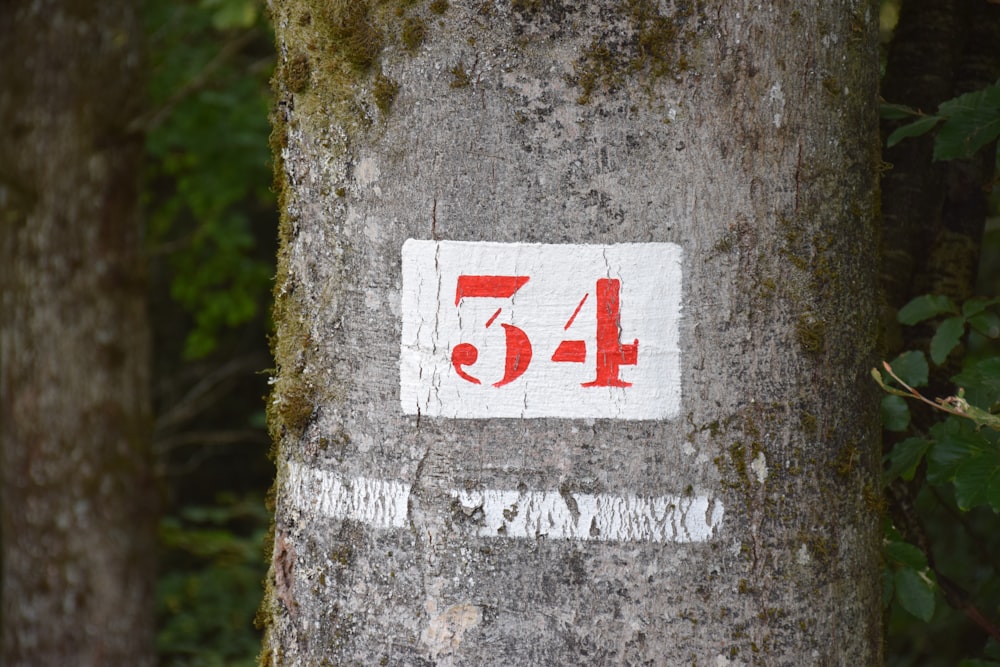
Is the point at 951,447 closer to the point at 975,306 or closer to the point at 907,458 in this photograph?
the point at 907,458

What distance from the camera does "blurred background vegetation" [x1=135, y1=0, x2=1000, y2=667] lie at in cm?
158

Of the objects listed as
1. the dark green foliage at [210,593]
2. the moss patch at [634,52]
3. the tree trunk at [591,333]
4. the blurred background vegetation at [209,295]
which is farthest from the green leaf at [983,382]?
the dark green foliage at [210,593]

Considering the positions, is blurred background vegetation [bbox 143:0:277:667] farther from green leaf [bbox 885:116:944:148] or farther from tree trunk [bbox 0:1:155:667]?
green leaf [bbox 885:116:944:148]

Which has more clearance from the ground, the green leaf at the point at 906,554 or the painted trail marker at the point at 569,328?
the painted trail marker at the point at 569,328

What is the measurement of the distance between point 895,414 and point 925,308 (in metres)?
0.22

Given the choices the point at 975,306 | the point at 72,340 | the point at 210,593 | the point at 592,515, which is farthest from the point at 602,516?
the point at 210,593

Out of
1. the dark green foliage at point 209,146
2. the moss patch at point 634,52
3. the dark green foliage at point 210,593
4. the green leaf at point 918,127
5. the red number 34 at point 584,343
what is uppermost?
the dark green foliage at point 209,146

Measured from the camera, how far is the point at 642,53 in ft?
3.43

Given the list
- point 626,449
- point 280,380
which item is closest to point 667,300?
point 626,449

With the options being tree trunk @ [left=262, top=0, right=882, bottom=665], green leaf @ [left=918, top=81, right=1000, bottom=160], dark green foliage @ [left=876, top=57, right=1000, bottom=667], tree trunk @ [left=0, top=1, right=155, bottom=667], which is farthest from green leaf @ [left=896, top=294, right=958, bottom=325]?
tree trunk @ [left=0, top=1, right=155, bottom=667]

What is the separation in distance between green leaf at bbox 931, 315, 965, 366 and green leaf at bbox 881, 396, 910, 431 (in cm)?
13

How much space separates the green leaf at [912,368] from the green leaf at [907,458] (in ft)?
0.32

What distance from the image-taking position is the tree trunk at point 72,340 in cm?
461

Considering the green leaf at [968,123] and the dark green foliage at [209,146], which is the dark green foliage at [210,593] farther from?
the green leaf at [968,123]
